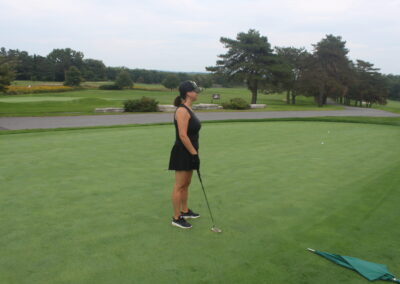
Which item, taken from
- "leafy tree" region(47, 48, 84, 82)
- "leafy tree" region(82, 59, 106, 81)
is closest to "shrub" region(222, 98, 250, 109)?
"leafy tree" region(47, 48, 84, 82)

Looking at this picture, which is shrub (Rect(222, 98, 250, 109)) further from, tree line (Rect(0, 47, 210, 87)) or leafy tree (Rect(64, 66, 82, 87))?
tree line (Rect(0, 47, 210, 87))

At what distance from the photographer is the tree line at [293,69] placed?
43.1 metres

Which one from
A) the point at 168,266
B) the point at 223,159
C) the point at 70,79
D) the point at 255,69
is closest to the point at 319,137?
the point at 223,159

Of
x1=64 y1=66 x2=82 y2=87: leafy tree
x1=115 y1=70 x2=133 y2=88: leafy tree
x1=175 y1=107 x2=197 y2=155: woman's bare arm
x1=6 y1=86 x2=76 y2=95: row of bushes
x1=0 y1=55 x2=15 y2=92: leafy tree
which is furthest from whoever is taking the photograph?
x1=115 y1=70 x2=133 y2=88: leafy tree

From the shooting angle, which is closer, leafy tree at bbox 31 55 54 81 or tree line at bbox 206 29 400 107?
tree line at bbox 206 29 400 107

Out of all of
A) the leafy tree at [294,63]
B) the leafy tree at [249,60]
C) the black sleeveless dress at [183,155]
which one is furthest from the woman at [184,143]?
the leafy tree at [294,63]

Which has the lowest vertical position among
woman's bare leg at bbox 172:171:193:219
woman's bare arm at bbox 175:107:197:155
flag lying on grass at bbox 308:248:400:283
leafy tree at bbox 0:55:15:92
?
flag lying on grass at bbox 308:248:400:283

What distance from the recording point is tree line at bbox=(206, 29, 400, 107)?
43.1m

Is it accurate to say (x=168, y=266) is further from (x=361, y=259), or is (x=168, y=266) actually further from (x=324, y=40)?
(x=324, y=40)

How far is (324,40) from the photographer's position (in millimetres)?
53312

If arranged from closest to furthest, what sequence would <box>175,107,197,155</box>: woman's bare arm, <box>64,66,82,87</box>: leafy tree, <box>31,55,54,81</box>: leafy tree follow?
<box>175,107,197,155</box>: woman's bare arm < <box>64,66,82,87</box>: leafy tree < <box>31,55,54,81</box>: leafy tree

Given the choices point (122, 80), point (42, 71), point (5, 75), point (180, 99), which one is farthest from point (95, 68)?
point (180, 99)

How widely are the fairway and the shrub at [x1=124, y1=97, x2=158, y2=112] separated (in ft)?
61.7

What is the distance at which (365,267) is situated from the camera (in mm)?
3391
